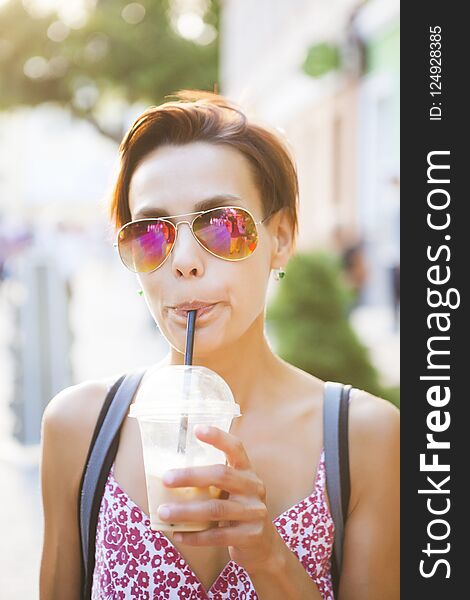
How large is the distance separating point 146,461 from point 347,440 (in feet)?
1.36

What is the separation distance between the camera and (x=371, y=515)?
1.54 m

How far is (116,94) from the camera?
2516 centimetres

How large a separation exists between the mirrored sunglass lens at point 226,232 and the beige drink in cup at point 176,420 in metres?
0.23

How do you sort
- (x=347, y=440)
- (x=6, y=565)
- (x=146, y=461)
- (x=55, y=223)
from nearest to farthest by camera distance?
(x=146, y=461) < (x=347, y=440) < (x=6, y=565) < (x=55, y=223)

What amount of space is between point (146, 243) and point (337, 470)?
53 cm

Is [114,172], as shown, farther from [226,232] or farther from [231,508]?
[231,508]

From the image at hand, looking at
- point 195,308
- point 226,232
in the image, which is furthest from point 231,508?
point 226,232

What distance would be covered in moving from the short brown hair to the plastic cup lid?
1.27 feet

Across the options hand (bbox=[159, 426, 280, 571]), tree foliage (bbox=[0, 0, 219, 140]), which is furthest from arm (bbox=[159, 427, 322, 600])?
tree foliage (bbox=[0, 0, 219, 140])

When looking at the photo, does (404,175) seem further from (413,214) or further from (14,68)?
(14,68)

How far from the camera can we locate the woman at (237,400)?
1458 mm

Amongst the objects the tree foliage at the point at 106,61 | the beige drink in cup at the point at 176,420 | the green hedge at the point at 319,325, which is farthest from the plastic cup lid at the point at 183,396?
the tree foliage at the point at 106,61

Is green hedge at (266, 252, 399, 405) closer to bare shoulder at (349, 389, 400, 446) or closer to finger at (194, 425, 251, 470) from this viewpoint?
bare shoulder at (349, 389, 400, 446)

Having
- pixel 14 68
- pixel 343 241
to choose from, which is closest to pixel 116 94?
pixel 14 68
